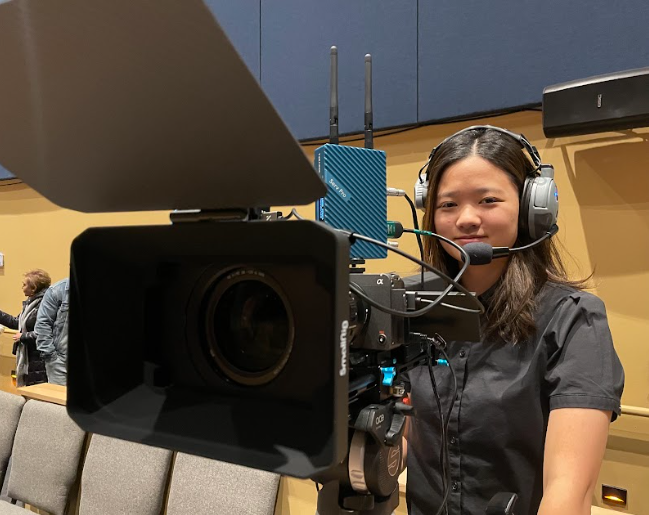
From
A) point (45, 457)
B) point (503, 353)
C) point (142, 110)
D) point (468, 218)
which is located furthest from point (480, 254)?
point (45, 457)

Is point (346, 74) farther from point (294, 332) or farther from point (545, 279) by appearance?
point (294, 332)

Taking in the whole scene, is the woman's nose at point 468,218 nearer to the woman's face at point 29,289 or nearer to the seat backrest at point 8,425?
the seat backrest at point 8,425

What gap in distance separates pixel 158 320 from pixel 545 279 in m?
0.69

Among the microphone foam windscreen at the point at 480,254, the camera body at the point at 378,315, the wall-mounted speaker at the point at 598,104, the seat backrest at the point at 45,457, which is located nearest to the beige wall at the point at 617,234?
the wall-mounted speaker at the point at 598,104

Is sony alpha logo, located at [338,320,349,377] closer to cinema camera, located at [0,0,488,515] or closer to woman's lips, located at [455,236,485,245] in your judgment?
cinema camera, located at [0,0,488,515]

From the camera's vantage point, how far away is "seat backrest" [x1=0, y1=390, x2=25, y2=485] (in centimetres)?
221

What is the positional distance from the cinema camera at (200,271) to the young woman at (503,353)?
28 cm

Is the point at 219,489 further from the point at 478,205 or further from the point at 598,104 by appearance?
the point at 598,104

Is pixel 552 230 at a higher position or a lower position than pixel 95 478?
higher

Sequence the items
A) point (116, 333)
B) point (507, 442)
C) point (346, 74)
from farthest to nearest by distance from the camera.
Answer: point (346, 74), point (507, 442), point (116, 333)

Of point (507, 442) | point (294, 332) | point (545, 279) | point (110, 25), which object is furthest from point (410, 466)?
point (110, 25)

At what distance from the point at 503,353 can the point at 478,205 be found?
0.89 feet

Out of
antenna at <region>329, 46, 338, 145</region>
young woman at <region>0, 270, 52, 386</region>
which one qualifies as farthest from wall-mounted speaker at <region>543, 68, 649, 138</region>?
young woman at <region>0, 270, 52, 386</region>

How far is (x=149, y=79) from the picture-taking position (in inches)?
18.6
